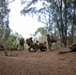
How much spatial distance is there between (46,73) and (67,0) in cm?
1623

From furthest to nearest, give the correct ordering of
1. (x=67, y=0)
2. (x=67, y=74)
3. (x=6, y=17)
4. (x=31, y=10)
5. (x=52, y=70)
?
1. (x=6, y=17)
2. (x=31, y=10)
3. (x=67, y=0)
4. (x=52, y=70)
5. (x=67, y=74)

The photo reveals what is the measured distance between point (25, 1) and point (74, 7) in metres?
5.59

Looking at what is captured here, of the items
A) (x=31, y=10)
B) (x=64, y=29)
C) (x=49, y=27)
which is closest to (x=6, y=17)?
A: (x=31, y=10)

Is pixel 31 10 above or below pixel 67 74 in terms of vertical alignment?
above

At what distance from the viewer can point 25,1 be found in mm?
24422

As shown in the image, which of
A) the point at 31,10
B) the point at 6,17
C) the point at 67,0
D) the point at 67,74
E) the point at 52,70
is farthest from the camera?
the point at 6,17

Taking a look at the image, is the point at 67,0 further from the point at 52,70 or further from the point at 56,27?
the point at 52,70

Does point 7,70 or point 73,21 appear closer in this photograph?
point 7,70

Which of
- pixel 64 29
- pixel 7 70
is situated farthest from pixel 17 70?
pixel 64 29

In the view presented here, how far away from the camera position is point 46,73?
9422mm

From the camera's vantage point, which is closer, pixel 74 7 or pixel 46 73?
pixel 46 73

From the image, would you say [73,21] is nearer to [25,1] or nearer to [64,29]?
[64,29]

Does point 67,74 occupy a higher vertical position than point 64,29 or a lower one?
A: lower

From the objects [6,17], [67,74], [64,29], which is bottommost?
[67,74]
